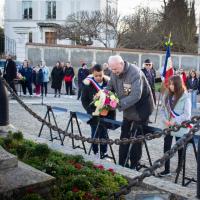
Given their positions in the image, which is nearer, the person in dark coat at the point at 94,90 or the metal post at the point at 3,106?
the person in dark coat at the point at 94,90

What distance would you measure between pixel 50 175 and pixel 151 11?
4406 cm

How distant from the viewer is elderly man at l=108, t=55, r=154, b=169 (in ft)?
21.6

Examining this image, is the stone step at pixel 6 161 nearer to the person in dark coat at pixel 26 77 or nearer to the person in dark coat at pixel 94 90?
the person in dark coat at pixel 94 90

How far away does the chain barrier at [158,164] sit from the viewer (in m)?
4.37

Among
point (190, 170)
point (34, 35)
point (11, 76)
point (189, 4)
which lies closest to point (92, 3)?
point (34, 35)

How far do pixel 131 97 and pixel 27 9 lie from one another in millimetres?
52661

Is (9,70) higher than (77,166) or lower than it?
higher

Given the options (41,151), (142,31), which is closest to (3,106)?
(41,151)

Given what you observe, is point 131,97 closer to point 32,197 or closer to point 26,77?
point 32,197

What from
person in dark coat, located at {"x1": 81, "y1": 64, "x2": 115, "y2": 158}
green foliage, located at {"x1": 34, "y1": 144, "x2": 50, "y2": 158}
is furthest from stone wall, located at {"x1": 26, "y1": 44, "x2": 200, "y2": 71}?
green foliage, located at {"x1": 34, "y1": 144, "x2": 50, "y2": 158}

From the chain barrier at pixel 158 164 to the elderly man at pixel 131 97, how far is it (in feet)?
6.04

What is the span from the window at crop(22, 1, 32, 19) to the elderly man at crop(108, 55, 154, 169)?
5136 cm

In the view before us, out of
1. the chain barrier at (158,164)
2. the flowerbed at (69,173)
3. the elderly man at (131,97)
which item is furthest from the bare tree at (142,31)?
the chain barrier at (158,164)

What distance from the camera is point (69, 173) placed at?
17.7 feet
